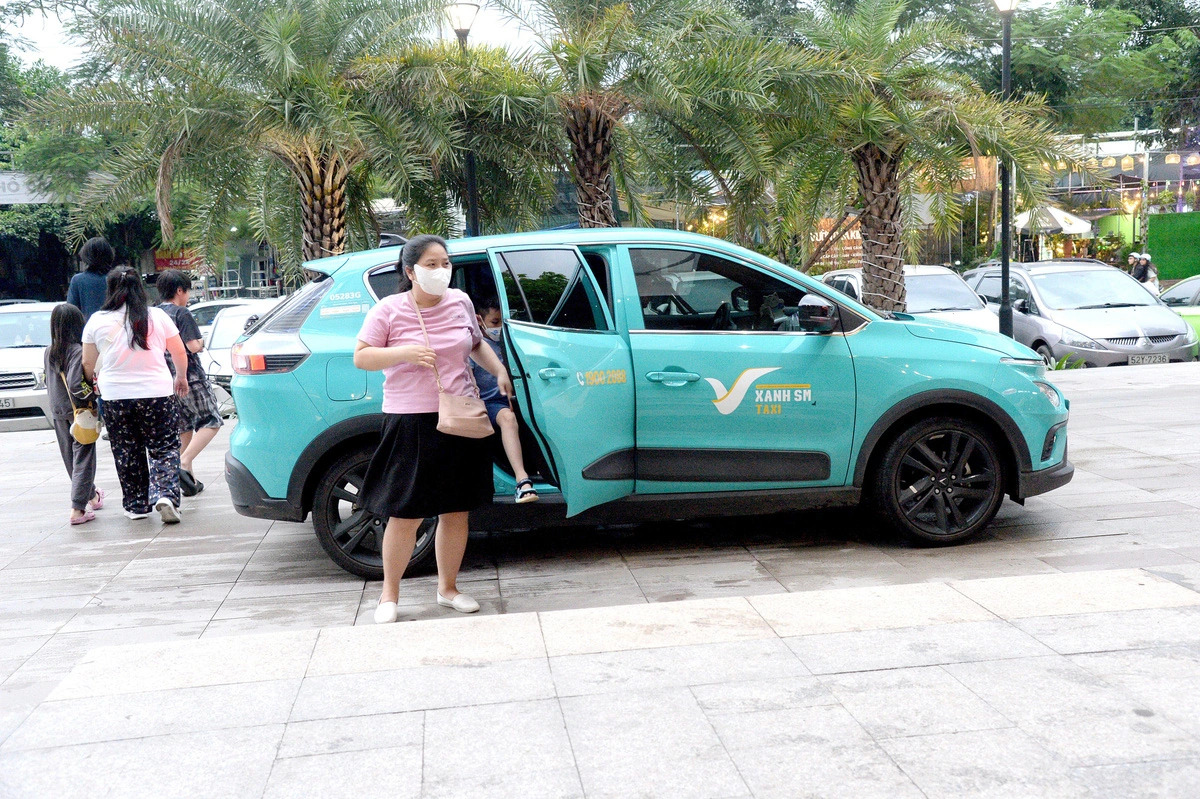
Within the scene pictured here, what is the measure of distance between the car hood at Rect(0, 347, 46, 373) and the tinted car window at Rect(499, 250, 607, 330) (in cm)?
965

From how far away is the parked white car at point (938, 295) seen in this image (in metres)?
14.9

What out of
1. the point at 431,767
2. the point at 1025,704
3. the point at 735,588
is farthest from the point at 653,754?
the point at 735,588

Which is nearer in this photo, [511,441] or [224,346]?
[511,441]

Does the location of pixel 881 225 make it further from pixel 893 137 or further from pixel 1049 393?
pixel 1049 393

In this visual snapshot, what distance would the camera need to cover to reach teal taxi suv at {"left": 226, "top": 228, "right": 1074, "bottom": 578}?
5484mm

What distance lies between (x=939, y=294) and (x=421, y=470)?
12.4 meters

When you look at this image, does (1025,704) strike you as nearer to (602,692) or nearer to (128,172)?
(602,692)

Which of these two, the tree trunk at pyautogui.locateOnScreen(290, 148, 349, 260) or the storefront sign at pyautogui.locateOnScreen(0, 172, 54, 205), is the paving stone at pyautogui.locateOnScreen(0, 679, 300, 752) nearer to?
the tree trunk at pyautogui.locateOnScreen(290, 148, 349, 260)

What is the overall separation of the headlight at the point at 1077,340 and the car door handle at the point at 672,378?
1046cm

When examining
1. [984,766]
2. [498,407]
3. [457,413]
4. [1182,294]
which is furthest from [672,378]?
[1182,294]

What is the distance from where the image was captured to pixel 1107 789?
3.02m

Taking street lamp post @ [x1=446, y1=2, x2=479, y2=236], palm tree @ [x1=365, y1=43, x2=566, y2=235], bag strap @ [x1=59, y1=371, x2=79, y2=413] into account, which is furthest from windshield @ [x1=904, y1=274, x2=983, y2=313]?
bag strap @ [x1=59, y1=371, x2=79, y2=413]

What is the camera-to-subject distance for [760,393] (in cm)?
561

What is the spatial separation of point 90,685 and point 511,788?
1.89 meters
